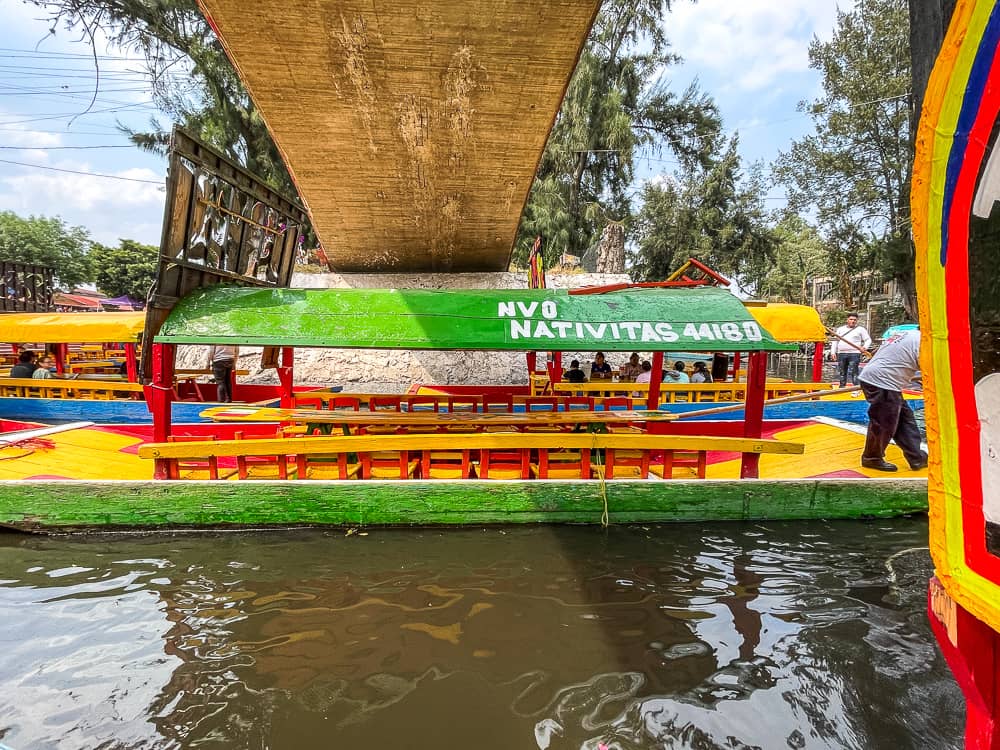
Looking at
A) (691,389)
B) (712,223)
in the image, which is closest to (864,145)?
(712,223)

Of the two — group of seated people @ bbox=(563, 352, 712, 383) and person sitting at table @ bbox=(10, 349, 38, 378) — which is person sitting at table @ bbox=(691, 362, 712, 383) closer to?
group of seated people @ bbox=(563, 352, 712, 383)

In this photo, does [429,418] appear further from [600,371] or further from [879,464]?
[600,371]

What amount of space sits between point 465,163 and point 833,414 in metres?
7.07

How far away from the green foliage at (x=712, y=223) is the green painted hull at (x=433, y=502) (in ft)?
77.1

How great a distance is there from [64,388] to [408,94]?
8540 mm

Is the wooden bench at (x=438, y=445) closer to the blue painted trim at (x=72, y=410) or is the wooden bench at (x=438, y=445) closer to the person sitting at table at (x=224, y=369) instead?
the person sitting at table at (x=224, y=369)

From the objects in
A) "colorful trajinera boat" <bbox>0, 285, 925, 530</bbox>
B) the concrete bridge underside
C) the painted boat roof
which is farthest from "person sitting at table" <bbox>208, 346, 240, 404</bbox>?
"colorful trajinera boat" <bbox>0, 285, 925, 530</bbox>

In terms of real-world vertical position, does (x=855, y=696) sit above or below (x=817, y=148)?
below

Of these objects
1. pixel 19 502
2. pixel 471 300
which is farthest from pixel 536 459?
pixel 19 502

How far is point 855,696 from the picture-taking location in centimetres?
280

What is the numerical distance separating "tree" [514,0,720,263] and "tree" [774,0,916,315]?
586 cm

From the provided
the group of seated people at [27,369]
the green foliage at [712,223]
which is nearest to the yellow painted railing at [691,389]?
the group of seated people at [27,369]

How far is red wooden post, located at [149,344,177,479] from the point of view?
482cm

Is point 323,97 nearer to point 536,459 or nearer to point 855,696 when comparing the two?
point 536,459
